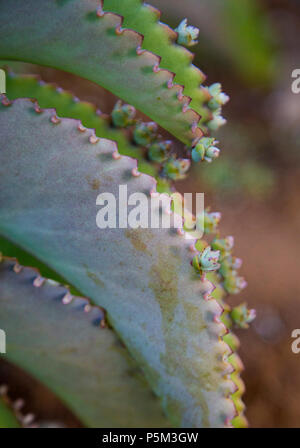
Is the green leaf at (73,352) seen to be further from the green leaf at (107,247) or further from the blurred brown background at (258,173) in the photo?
the blurred brown background at (258,173)

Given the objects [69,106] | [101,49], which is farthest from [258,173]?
[101,49]

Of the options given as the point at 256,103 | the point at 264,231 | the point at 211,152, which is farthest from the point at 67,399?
the point at 256,103

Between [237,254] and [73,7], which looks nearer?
[73,7]

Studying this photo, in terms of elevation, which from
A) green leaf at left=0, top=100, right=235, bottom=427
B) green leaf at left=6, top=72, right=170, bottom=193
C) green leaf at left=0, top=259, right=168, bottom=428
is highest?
green leaf at left=6, top=72, right=170, bottom=193

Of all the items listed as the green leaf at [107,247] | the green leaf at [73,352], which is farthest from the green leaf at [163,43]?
the green leaf at [73,352]

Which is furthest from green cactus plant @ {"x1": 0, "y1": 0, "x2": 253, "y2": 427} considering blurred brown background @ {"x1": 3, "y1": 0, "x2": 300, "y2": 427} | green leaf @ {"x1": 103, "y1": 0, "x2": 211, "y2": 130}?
blurred brown background @ {"x1": 3, "y1": 0, "x2": 300, "y2": 427}

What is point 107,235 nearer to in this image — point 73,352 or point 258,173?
point 73,352

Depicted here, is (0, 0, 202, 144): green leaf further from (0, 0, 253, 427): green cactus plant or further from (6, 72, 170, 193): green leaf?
(6, 72, 170, 193): green leaf
